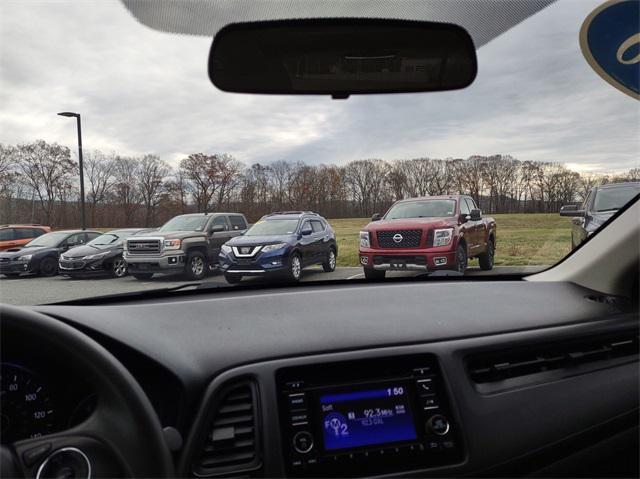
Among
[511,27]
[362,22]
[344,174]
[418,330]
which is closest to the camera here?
[362,22]

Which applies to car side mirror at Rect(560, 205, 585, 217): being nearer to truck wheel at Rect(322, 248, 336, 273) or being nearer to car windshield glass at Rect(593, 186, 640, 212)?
car windshield glass at Rect(593, 186, 640, 212)

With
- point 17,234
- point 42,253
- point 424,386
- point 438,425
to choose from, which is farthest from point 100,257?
point 438,425

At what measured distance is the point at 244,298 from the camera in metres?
2.65

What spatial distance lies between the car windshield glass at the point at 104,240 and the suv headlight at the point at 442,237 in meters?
2.05

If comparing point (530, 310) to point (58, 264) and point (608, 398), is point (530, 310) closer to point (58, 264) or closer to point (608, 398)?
point (608, 398)

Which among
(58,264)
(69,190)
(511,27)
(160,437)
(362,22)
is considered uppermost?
(511,27)

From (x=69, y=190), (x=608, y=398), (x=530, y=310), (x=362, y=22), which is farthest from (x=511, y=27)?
(x=69, y=190)

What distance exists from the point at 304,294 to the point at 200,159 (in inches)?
40.7

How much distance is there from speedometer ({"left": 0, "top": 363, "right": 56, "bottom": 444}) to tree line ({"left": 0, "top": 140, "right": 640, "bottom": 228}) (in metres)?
1.12

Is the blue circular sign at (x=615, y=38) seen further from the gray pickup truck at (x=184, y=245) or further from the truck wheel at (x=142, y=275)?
the truck wheel at (x=142, y=275)

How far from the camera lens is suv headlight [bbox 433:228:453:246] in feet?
11.4

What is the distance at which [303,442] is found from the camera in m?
2.00

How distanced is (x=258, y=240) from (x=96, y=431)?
6.32ft

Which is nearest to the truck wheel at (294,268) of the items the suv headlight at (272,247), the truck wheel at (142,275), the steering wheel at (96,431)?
the suv headlight at (272,247)
